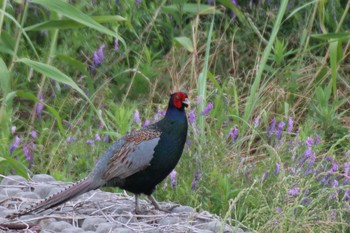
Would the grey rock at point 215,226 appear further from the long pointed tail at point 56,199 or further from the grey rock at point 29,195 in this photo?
the grey rock at point 29,195

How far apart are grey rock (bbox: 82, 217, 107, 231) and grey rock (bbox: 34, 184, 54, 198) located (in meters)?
0.60

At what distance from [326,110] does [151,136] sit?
1640mm

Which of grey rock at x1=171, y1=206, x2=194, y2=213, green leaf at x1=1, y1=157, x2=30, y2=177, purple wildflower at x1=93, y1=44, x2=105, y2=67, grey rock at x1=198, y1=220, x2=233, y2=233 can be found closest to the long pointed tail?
grey rock at x1=171, y1=206, x2=194, y2=213

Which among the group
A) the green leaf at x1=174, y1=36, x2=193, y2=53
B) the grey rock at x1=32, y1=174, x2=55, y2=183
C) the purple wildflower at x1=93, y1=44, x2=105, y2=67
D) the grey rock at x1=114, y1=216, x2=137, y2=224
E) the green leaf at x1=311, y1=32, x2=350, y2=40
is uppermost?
the green leaf at x1=311, y1=32, x2=350, y2=40

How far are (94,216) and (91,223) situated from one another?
0.14 metres

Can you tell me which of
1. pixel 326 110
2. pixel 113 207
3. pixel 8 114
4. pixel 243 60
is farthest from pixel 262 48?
pixel 113 207

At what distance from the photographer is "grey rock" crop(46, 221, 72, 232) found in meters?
4.78

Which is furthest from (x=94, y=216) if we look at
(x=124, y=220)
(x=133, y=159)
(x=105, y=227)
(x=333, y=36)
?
(x=333, y=36)

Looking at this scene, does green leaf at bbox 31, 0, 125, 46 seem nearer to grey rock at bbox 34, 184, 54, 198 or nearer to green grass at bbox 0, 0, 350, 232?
green grass at bbox 0, 0, 350, 232

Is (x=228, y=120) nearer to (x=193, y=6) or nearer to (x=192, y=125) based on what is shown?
(x=192, y=125)

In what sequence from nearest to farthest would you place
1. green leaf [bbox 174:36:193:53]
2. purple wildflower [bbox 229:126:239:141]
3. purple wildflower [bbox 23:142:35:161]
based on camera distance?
purple wildflower [bbox 229:126:239:141], purple wildflower [bbox 23:142:35:161], green leaf [bbox 174:36:193:53]

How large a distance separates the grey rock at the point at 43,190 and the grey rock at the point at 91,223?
0.60 meters

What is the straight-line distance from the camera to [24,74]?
7.10 m

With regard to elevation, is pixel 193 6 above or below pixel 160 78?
above
